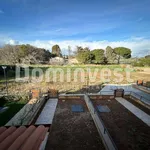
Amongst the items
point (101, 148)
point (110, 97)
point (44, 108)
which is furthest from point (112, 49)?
point (101, 148)

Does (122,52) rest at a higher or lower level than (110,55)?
higher

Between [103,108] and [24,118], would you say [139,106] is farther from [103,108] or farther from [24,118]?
[24,118]

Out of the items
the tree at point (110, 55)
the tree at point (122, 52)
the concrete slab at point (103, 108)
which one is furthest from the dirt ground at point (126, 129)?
the tree at point (122, 52)

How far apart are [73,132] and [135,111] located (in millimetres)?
4420

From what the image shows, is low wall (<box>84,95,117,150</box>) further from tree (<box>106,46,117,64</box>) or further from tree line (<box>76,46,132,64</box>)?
tree (<box>106,46,117,64</box>)

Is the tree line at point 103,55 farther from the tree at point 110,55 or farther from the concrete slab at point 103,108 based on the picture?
the concrete slab at point 103,108

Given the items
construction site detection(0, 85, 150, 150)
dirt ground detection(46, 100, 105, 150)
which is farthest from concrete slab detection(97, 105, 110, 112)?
dirt ground detection(46, 100, 105, 150)

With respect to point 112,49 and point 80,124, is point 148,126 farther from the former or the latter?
point 112,49

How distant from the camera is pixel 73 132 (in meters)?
5.86

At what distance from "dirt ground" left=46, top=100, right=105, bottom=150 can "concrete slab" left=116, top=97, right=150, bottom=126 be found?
2741 millimetres

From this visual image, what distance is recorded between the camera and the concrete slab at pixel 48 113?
7.11m

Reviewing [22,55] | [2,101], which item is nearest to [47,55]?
[22,55]

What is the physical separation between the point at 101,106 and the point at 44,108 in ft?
12.0

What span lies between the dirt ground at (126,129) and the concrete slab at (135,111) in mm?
275
